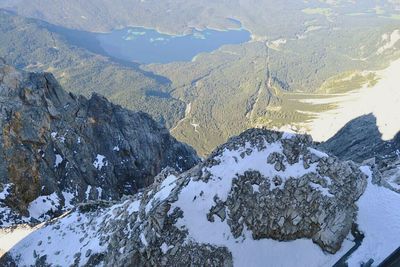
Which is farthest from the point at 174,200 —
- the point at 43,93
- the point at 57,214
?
the point at 43,93

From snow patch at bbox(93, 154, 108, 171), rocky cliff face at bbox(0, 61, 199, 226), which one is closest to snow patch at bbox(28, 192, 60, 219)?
rocky cliff face at bbox(0, 61, 199, 226)

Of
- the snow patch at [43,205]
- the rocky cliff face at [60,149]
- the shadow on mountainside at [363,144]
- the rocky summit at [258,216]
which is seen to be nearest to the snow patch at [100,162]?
the rocky cliff face at [60,149]

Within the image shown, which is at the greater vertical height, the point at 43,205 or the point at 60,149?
the point at 60,149

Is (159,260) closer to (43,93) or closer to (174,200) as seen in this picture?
(174,200)

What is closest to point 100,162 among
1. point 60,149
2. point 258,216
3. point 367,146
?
point 60,149

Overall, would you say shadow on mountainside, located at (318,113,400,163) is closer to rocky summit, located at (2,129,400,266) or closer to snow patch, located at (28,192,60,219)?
rocky summit, located at (2,129,400,266)

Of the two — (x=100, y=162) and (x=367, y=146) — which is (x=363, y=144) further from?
(x=100, y=162)
